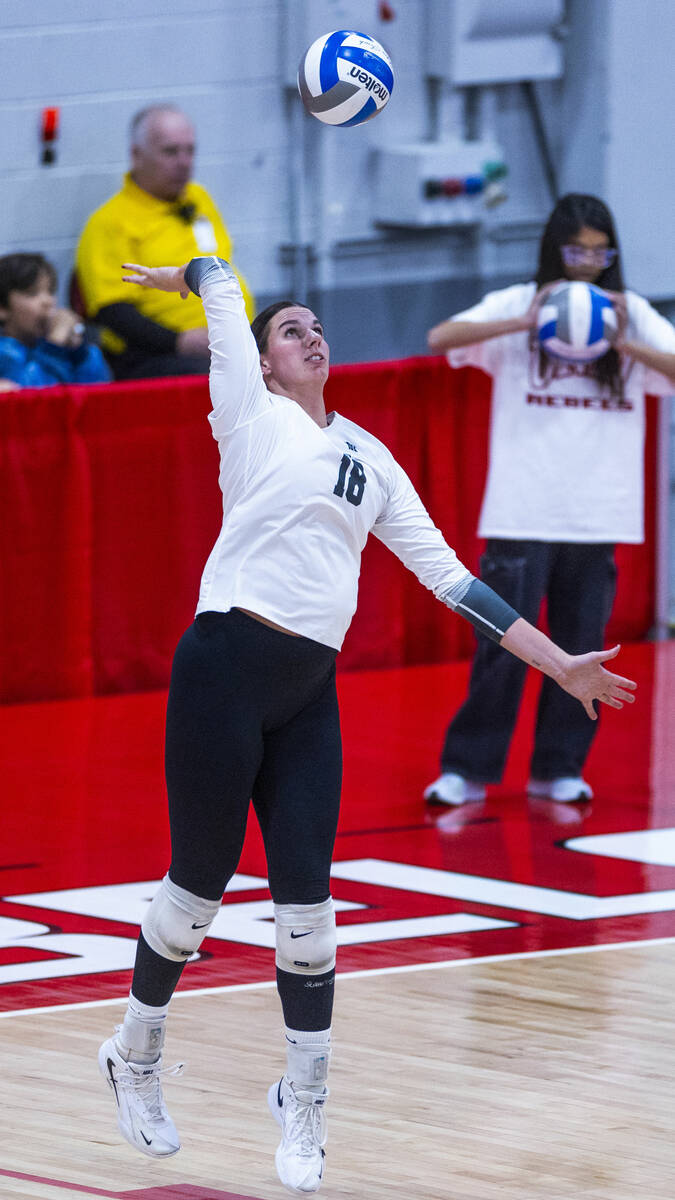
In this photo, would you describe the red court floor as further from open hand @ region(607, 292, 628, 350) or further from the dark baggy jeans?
open hand @ region(607, 292, 628, 350)

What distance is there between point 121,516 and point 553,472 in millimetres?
2320

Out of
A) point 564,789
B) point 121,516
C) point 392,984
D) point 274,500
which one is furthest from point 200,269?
point 121,516

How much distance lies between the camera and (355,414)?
9.73m

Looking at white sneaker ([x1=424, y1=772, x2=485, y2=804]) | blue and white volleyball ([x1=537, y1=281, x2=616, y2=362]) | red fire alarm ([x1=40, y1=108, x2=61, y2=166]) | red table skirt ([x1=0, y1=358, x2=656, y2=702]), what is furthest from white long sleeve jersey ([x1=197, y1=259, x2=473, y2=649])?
red fire alarm ([x1=40, y1=108, x2=61, y2=166])

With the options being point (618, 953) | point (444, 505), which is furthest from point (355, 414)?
point (618, 953)

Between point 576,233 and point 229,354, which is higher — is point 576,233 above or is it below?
below

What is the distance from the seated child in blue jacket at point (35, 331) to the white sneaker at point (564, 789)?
2.87 m

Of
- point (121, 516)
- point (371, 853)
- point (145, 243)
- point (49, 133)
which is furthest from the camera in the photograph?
point (49, 133)

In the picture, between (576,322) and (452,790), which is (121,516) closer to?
(452,790)

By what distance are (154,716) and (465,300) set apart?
407cm

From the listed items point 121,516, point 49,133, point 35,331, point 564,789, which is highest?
point 49,133

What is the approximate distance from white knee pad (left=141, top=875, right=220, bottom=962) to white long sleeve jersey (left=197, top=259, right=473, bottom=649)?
1.89 feet

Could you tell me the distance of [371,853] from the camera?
7.18 metres

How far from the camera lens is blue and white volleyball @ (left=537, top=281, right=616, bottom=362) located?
7.32m
